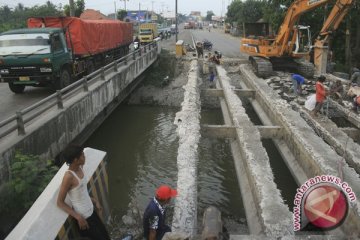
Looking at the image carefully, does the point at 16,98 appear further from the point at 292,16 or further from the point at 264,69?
the point at 292,16

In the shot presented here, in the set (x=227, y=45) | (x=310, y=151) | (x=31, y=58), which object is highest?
(x=227, y=45)

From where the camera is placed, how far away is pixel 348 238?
520 cm

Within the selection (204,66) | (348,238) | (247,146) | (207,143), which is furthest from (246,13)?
(348,238)

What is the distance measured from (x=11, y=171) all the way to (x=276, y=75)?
15335mm

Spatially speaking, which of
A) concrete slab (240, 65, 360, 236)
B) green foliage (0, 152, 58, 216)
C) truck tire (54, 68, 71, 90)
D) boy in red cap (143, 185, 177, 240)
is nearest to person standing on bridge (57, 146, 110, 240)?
boy in red cap (143, 185, 177, 240)

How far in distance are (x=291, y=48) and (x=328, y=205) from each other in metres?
16.7

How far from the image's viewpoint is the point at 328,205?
383 cm

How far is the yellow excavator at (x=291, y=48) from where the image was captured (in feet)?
57.0

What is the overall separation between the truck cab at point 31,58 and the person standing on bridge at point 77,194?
28.8 ft

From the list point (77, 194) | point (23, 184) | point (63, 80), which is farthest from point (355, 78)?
point (77, 194)

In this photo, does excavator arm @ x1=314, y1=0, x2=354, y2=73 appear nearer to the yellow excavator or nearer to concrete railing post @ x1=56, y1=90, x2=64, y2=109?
the yellow excavator

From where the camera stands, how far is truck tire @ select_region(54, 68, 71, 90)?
43.2ft

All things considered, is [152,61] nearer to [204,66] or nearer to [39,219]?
[204,66]

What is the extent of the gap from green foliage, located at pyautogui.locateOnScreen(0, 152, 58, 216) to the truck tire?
6494 millimetres
